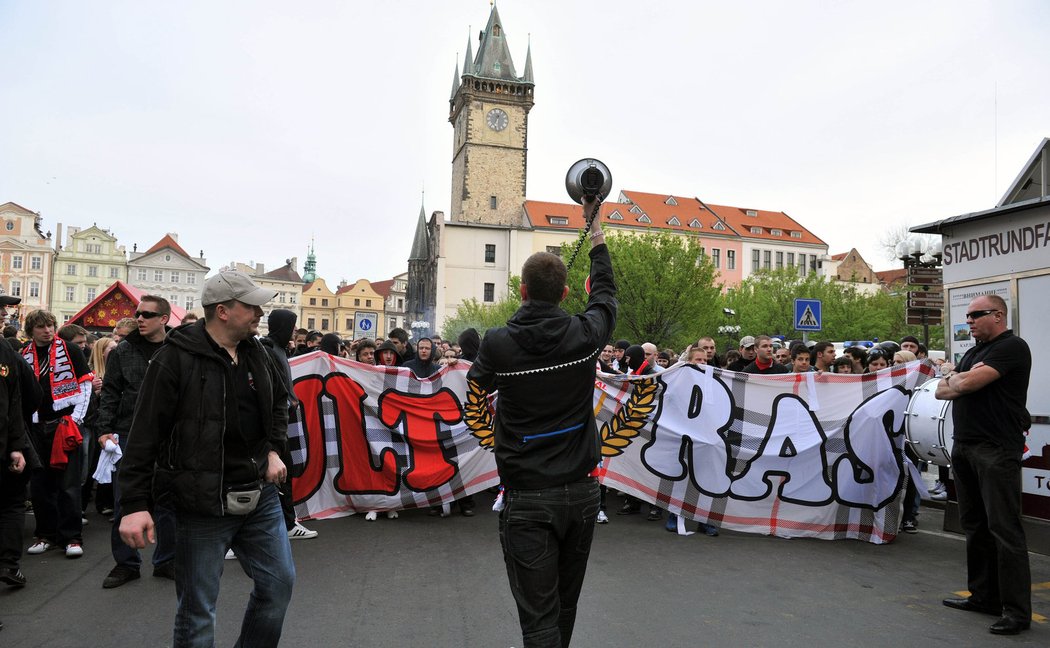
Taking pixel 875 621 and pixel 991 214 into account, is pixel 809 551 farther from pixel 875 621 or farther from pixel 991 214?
pixel 991 214

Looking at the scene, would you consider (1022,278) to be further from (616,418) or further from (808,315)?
(808,315)

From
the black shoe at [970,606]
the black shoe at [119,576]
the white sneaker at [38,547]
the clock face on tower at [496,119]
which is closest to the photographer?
the black shoe at [970,606]

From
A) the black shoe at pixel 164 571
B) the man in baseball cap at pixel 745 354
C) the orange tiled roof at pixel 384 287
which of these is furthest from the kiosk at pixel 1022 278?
the orange tiled roof at pixel 384 287

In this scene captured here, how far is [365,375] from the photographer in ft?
27.4

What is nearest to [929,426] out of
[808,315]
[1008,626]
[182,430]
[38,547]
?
[1008,626]

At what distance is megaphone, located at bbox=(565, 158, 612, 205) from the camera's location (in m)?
3.96

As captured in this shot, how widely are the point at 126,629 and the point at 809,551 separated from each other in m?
5.47

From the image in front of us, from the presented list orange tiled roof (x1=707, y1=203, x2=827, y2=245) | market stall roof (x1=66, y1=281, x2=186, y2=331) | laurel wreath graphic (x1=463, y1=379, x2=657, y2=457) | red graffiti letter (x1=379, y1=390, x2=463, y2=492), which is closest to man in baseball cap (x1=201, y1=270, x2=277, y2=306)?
laurel wreath graphic (x1=463, y1=379, x2=657, y2=457)

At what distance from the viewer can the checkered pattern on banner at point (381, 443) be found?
800 cm

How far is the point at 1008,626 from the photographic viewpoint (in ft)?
15.4

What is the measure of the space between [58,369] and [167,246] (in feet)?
311

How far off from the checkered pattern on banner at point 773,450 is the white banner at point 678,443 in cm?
1

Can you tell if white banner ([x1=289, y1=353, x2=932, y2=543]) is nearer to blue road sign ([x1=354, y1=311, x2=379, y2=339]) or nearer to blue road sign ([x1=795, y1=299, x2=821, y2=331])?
blue road sign ([x1=795, y1=299, x2=821, y2=331])

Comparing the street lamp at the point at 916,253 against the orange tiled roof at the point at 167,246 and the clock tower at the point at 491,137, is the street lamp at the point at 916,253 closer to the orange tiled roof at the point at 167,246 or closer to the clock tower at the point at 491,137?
the clock tower at the point at 491,137
